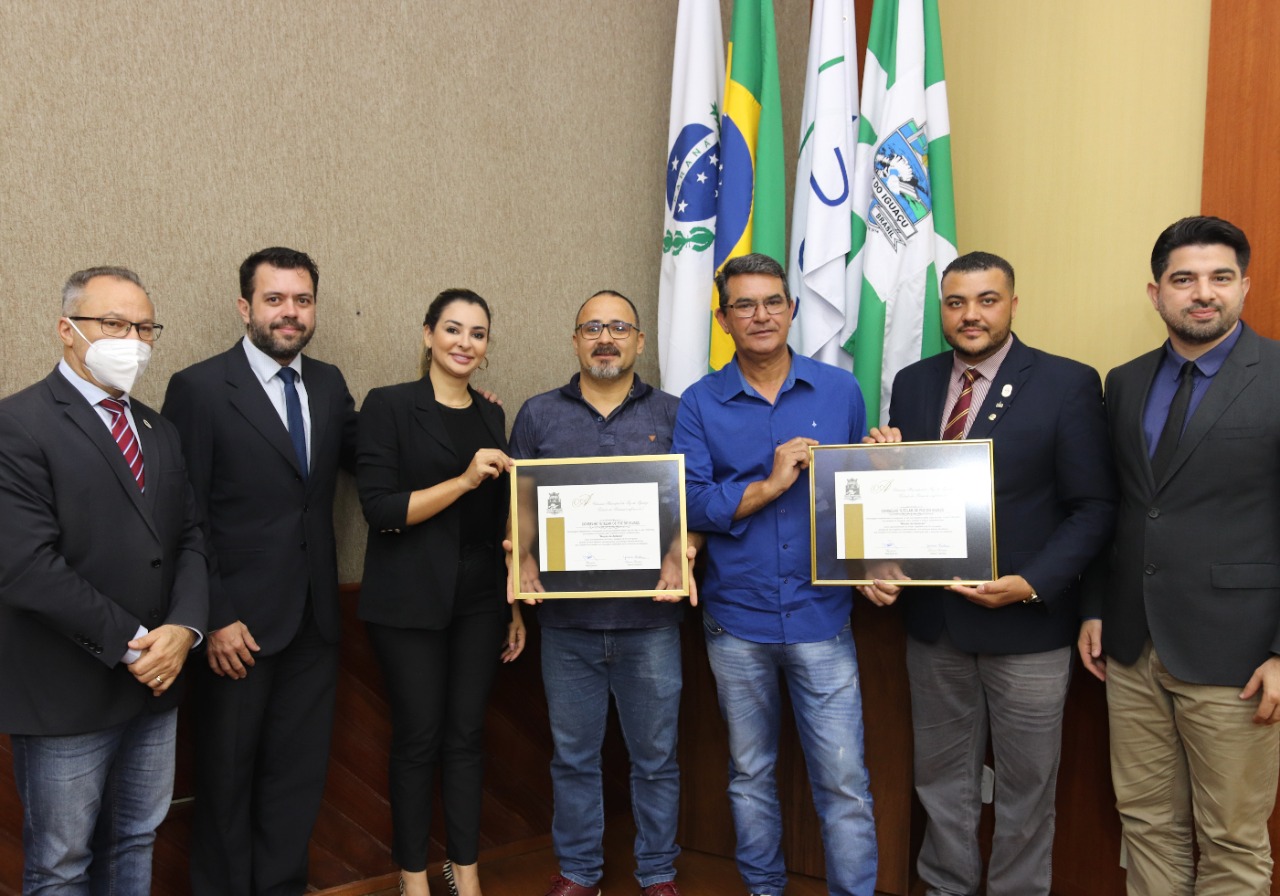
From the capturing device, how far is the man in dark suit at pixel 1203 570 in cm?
204

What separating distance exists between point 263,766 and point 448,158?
6.58ft

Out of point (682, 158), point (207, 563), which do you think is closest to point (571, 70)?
point (682, 158)

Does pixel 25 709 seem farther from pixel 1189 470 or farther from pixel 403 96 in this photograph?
pixel 1189 470

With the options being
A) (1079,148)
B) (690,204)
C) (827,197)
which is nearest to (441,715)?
(690,204)

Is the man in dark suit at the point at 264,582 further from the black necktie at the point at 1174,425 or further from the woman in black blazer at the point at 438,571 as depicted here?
the black necktie at the point at 1174,425

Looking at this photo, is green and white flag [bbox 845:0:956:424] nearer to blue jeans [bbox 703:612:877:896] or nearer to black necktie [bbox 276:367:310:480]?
blue jeans [bbox 703:612:877:896]

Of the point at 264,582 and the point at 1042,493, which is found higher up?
the point at 1042,493

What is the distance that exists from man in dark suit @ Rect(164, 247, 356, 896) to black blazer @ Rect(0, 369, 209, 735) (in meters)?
0.28

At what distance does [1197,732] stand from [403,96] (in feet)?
9.58

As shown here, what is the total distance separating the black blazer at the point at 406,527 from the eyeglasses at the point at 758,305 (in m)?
0.87

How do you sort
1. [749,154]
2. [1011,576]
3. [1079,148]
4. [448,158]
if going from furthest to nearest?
[749,154] < [448,158] < [1079,148] < [1011,576]

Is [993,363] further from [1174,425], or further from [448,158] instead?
[448,158]

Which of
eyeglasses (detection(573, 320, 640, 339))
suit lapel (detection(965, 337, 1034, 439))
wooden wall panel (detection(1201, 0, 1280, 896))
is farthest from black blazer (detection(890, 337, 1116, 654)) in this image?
eyeglasses (detection(573, 320, 640, 339))

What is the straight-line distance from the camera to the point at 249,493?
2348mm
